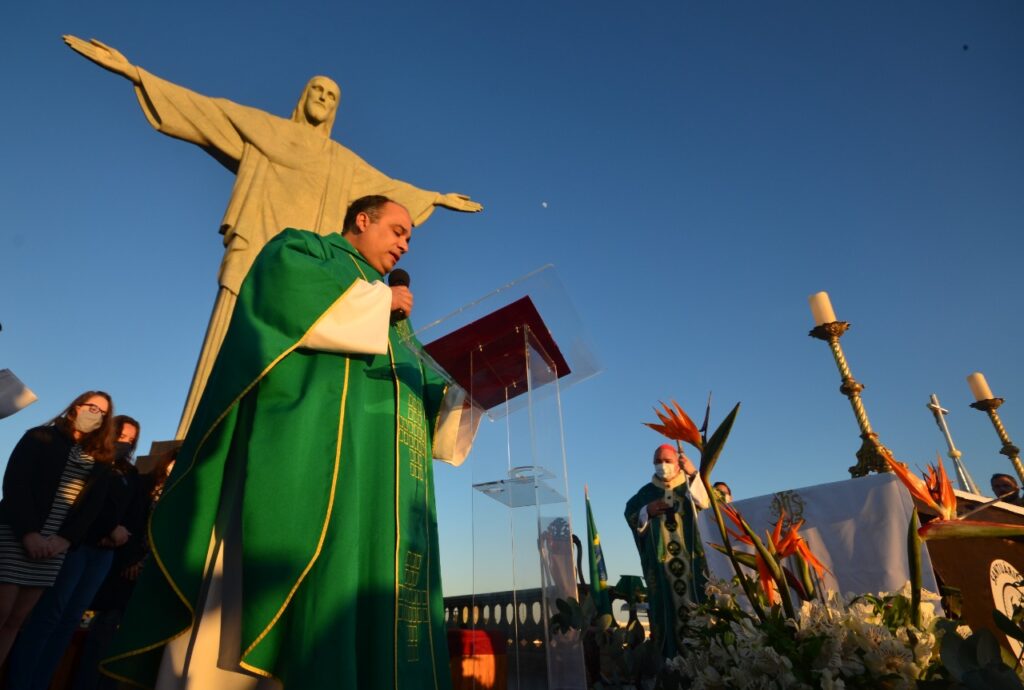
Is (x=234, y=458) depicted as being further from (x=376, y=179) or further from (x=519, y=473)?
(x=376, y=179)

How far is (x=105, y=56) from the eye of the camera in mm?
5465

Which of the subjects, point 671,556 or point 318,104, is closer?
point 671,556

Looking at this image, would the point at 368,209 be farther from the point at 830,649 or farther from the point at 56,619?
the point at 56,619

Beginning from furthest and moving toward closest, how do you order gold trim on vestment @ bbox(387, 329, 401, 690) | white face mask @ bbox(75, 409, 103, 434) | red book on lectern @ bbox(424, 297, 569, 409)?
white face mask @ bbox(75, 409, 103, 434) < red book on lectern @ bbox(424, 297, 569, 409) < gold trim on vestment @ bbox(387, 329, 401, 690)

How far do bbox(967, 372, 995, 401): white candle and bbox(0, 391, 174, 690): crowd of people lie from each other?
9.71 meters

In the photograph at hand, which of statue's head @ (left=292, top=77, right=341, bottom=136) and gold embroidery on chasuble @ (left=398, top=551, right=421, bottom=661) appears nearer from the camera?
gold embroidery on chasuble @ (left=398, top=551, right=421, bottom=661)

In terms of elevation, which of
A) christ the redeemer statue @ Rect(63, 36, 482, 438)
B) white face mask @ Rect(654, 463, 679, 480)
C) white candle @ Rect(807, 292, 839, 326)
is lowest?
white face mask @ Rect(654, 463, 679, 480)

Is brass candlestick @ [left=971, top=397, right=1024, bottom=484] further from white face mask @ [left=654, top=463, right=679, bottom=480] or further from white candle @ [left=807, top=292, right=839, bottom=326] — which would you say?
white face mask @ [left=654, top=463, right=679, bottom=480]

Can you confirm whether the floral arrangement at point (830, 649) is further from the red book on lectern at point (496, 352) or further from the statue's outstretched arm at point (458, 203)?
the statue's outstretched arm at point (458, 203)

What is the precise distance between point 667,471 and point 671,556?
1.00 m

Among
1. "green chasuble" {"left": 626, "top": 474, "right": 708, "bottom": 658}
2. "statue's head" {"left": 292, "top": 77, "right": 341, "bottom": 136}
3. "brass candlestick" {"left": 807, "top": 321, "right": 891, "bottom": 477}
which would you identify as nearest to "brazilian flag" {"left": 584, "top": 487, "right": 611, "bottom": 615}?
"green chasuble" {"left": 626, "top": 474, "right": 708, "bottom": 658}

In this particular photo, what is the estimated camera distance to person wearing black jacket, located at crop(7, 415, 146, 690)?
126 inches

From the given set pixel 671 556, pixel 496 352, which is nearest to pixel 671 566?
pixel 671 556

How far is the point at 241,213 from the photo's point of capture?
5.98m
